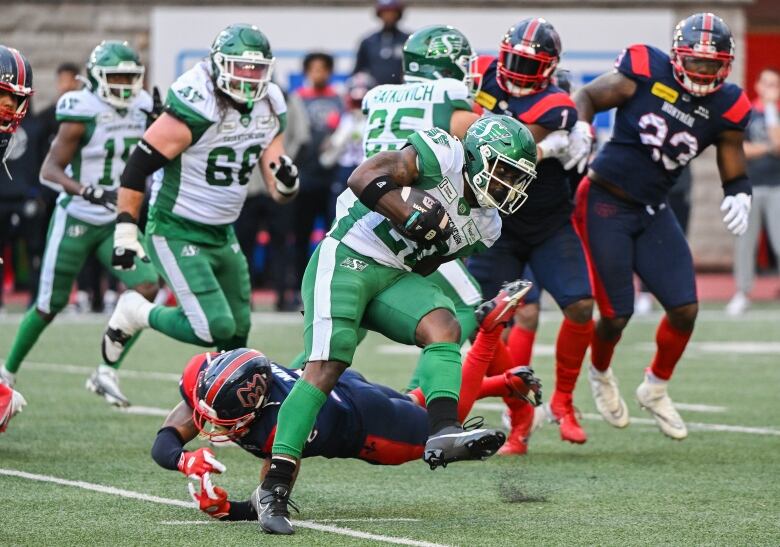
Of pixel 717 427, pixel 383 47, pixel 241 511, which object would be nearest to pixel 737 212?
pixel 717 427

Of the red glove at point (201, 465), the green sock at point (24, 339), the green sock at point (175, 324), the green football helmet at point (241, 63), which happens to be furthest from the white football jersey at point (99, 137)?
the red glove at point (201, 465)

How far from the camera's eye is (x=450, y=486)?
607 cm

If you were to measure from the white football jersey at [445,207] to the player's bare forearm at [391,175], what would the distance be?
0.04 metres

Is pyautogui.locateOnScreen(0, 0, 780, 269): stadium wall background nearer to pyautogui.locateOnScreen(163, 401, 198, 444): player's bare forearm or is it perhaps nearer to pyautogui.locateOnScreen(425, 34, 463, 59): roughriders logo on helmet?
pyautogui.locateOnScreen(425, 34, 463, 59): roughriders logo on helmet

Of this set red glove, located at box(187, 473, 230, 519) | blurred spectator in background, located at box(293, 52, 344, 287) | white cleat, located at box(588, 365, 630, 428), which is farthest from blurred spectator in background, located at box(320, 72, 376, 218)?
red glove, located at box(187, 473, 230, 519)

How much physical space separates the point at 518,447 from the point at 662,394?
0.85 m

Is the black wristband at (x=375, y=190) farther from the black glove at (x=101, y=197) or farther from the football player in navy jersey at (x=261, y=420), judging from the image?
the black glove at (x=101, y=197)

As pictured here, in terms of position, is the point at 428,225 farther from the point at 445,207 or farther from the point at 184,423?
the point at 184,423

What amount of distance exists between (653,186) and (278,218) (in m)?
7.12

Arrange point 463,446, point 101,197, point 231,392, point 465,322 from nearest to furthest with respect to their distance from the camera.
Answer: point 463,446, point 231,392, point 465,322, point 101,197

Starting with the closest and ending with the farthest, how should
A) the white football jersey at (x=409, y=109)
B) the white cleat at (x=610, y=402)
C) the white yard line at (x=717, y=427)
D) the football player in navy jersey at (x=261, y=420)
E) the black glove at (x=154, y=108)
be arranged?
the football player in navy jersey at (x=261, y=420) < the white football jersey at (x=409, y=109) < the white cleat at (x=610, y=402) < the white yard line at (x=717, y=427) < the black glove at (x=154, y=108)

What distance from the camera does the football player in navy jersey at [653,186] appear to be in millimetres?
7133

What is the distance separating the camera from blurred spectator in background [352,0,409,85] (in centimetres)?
1328

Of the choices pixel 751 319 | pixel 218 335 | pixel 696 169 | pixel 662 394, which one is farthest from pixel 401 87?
pixel 696 169
